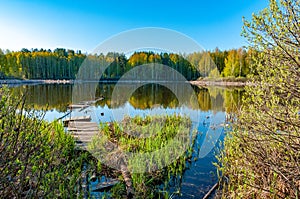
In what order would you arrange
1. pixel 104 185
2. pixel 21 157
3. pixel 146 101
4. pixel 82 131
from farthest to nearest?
pixel 146 101 < pixel 82 131 < pixel 104 185 < pixel 21 157

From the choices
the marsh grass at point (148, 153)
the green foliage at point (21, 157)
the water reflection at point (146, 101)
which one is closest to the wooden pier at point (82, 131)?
the marsh grass at point (148, 153)

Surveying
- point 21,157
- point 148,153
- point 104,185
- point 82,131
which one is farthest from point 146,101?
point 21,157

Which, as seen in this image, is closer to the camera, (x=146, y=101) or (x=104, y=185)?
(x=104, y=185)

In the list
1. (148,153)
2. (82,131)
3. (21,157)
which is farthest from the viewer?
(82,131)

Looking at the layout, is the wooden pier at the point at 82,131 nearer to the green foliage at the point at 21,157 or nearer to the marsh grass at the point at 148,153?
the marsh grass at the point at 148,153

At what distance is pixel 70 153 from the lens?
A: 20.7 ft

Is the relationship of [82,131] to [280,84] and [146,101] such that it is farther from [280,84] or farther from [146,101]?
[146,101]

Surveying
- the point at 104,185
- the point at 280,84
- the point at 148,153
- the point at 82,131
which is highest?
the point at 280,84

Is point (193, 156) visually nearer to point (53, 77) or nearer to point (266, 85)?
point (266, 85)

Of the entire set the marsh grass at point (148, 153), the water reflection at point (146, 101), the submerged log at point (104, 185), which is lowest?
the submerged log at point (104, 185)

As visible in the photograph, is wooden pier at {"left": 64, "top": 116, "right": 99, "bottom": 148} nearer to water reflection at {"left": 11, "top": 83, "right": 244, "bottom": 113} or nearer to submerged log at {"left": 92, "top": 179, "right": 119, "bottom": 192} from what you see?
water reflection at {"left": 11, "top": 83, "right": 244, "bottom": 113}

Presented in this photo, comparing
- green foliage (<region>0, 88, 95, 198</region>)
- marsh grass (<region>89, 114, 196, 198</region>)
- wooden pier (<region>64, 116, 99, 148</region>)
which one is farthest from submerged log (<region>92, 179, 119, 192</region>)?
wooden pier (<region>64, 116, 99, 148</region>)

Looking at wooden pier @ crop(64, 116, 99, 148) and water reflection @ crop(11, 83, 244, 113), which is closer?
wooden pier @ crop(64, 116, 99, 148)

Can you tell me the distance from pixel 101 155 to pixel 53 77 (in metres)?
63.8
